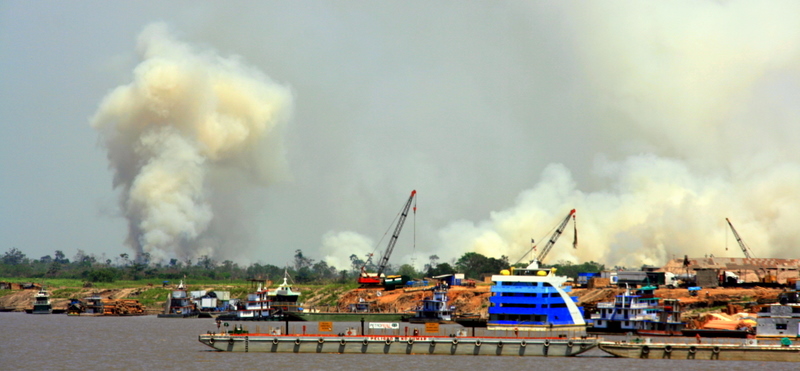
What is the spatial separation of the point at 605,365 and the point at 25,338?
88.2 m

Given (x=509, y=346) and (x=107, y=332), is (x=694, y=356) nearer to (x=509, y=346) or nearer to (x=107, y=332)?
(x=509, y=346)

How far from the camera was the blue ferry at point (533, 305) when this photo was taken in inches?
4710

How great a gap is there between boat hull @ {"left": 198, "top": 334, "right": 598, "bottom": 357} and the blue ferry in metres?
8.50

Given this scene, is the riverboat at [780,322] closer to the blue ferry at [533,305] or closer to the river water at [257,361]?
the river water at [257,361]

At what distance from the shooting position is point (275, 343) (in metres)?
111

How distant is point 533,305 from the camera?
120 meters

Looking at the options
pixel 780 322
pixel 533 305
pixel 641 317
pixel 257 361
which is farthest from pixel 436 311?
pixel 257 361

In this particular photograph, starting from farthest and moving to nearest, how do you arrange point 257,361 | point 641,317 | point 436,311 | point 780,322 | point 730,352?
point 436,311
point 641,317
point 780,322
point 730,352
point 257,361

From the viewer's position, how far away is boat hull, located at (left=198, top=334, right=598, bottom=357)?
109812 millimetres

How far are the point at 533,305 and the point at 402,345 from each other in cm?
1947

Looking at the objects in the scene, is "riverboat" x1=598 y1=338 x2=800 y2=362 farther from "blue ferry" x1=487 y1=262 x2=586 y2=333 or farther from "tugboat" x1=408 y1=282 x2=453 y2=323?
"tugboat" x1=408 y1=282 x2=453 y2=323

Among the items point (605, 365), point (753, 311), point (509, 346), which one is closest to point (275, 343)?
point (509, 346)

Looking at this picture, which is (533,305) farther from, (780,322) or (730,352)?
(780,322)

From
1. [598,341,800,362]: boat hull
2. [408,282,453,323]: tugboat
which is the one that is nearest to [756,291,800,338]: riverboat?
[598,341,800,362]: boat hull
